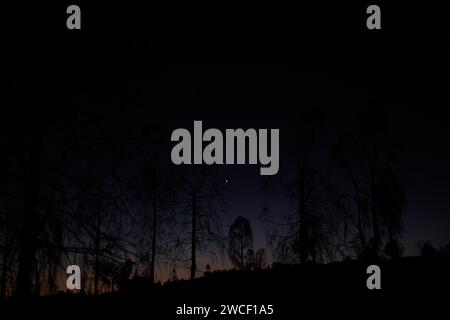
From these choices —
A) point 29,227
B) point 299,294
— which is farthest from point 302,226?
point 29,227

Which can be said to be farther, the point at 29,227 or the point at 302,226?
the point at 302,226

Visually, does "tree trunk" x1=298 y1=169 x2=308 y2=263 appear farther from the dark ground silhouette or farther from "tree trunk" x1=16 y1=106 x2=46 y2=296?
"tree trunk" x1=16 y1=106 x2=46 y2=296

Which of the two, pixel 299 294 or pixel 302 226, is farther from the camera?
pixel 302 226

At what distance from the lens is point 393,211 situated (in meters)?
17.2

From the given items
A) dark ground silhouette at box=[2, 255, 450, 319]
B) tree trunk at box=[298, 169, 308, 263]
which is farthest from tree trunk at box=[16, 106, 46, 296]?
tree trunk at box=[298, 169, 308, 263]

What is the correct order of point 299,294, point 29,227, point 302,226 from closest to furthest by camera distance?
point 29,227
point 299,294
point 302,226

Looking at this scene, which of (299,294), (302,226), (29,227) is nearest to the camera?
(29,227)

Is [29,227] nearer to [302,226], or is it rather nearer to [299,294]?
[299,294]

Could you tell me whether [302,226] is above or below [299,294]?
above

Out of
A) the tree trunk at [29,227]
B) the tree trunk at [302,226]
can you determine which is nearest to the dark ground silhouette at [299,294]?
the tree trunk at [29,227]

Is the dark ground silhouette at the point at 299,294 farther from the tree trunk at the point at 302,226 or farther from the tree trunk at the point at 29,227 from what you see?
the tree trunk at the point at 302,226
